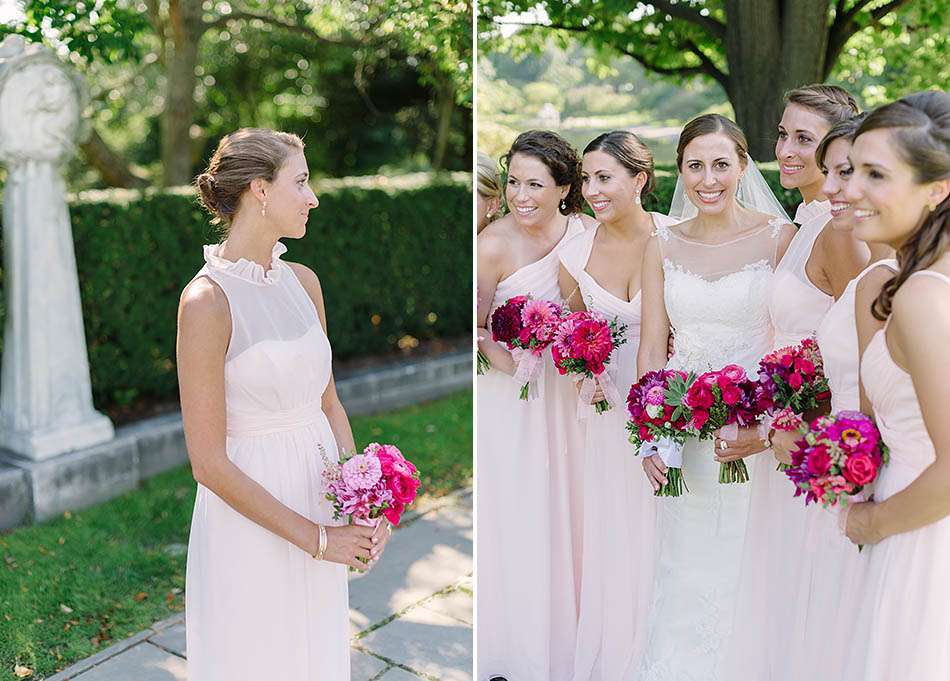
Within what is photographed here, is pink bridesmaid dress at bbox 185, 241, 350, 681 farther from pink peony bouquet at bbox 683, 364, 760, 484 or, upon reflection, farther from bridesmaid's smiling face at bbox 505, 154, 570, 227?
bridesmaid's smiling face at bbox 505, 154, 570, 227

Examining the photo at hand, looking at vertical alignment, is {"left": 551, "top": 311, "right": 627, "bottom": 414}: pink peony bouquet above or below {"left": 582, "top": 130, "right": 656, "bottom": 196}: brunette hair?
below

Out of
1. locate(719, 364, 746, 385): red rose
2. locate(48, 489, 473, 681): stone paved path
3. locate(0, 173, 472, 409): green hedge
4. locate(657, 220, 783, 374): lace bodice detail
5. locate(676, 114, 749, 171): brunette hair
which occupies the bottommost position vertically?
locate(48, 489, 473, 681): stone paved path

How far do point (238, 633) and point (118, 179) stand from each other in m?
7.57

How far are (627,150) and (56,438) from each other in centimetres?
421

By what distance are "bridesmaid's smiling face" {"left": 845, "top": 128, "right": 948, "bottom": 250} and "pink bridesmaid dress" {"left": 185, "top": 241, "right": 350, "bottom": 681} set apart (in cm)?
163

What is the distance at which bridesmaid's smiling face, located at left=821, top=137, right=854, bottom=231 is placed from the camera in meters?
2.98

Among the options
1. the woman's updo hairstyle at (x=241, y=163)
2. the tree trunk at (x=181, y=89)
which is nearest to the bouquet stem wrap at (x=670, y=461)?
the woman's updo hairstyle at (x=241, y=163)

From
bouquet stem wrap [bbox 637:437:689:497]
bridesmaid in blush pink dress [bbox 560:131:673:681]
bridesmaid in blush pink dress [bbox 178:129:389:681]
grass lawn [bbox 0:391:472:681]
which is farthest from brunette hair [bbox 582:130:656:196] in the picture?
grass lawn [bbox 0:391:472:681]

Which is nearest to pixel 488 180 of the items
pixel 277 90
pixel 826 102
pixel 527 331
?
pixel 527 331

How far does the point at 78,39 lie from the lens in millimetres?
6047

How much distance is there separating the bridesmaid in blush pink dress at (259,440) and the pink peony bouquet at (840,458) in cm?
126

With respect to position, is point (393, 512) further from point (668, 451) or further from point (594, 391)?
point (594, 391)

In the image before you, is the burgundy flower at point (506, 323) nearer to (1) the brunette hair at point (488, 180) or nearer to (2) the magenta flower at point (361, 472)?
(1) the brunette hair at point (488, 180)

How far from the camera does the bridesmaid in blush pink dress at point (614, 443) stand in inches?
150
